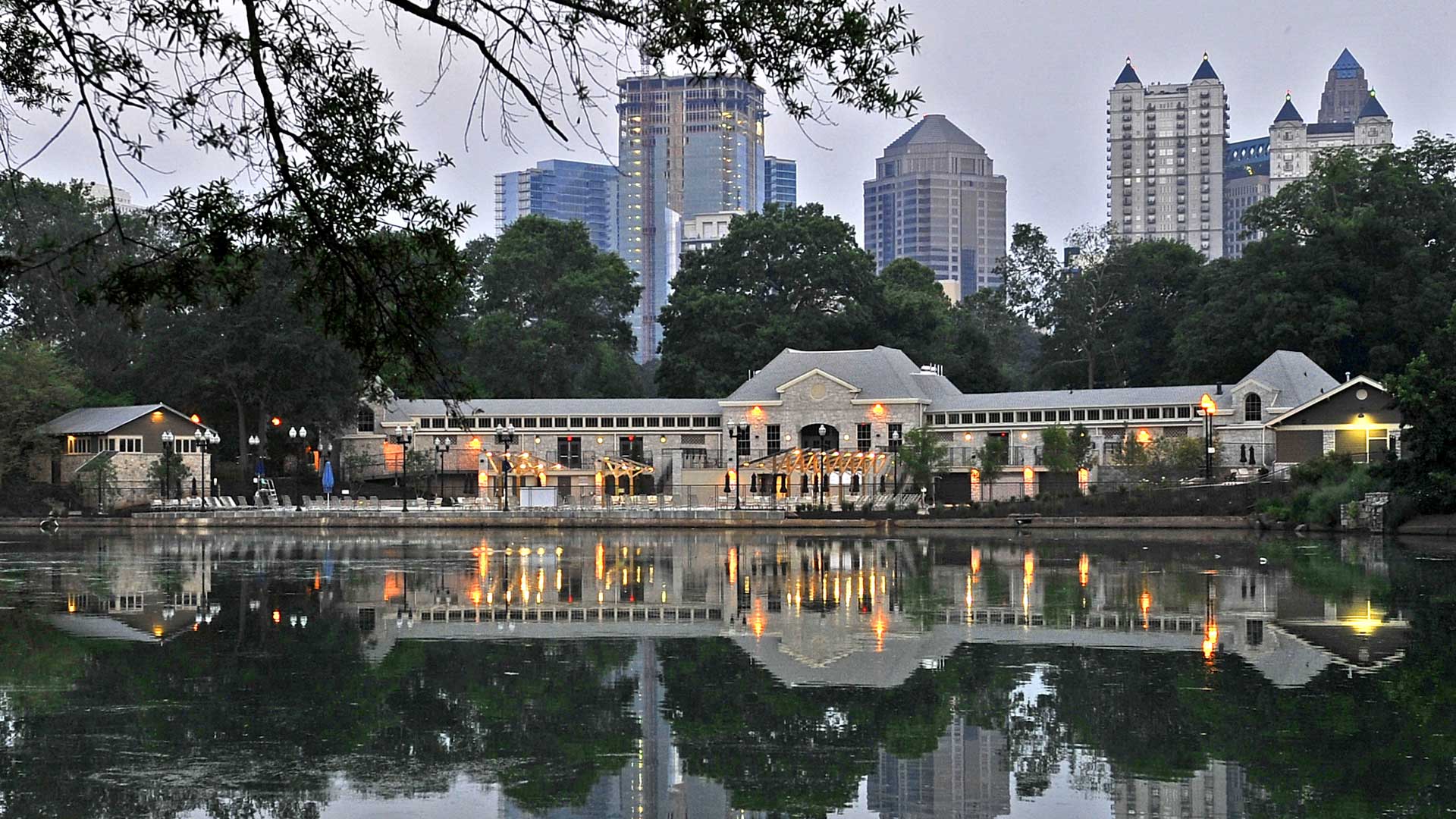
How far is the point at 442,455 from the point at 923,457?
18538 millimetres

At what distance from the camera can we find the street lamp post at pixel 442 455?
58184 millimetres

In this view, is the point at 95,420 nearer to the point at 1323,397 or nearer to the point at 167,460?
the point at 167,460

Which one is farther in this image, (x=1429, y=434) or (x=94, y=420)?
(x=94, y=420)

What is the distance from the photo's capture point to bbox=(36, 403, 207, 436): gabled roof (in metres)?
65.9

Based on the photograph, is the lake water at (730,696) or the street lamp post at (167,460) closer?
the lake water at (730,696)

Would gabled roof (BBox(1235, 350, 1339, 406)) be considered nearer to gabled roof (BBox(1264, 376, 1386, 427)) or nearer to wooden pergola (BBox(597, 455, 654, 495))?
gabled roof (BBox(1264, 376, 1386, 427))

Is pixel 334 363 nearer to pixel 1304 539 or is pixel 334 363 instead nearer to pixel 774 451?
pixel 774 451

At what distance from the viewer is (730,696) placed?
15125 mm

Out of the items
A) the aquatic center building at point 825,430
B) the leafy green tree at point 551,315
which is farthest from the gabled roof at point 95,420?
the leafy green tree at point 551,315

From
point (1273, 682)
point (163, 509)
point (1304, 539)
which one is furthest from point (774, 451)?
point (1273, 682)

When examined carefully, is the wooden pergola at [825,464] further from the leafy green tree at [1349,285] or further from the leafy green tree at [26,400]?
the leafy green tree at [26,400]

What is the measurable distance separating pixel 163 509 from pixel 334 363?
1129cm

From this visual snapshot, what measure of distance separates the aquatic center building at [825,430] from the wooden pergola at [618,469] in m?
0.07

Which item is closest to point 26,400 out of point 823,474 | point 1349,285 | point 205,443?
point 205,443
